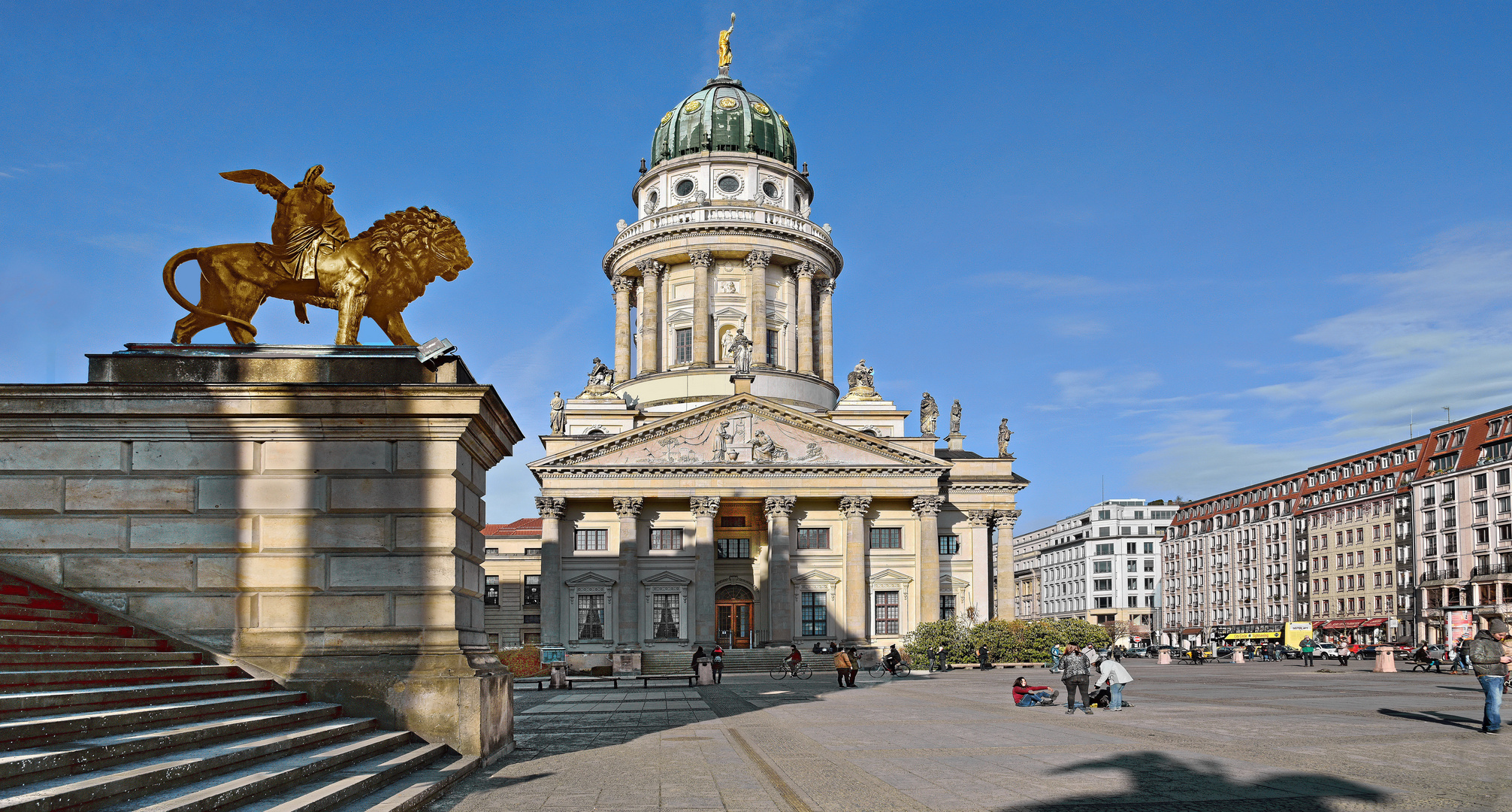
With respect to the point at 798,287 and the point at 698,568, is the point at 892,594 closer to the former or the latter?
the point at 698,568

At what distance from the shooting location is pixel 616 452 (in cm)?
6850

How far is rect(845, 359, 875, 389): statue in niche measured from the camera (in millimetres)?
79938

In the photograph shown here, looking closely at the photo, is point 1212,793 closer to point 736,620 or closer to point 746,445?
point 746,445

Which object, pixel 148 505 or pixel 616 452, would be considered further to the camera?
pixel 616 452

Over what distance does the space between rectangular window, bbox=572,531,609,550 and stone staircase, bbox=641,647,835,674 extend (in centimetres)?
751

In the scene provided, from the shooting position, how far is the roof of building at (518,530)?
83.6 metres

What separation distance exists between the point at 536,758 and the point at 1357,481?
111 m

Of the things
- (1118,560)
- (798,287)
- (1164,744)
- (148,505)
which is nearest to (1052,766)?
(1164,744)

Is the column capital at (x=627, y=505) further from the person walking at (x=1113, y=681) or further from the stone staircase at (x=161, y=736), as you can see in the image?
the stone staircase at (x=161, y=736)

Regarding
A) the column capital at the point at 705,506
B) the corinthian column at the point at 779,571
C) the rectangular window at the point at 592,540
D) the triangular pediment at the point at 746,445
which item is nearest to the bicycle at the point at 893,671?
the corinthian column at the point at 779,571

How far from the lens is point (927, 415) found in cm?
7331

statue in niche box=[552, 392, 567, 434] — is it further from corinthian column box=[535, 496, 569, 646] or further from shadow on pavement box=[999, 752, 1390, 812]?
shadow on pavement box=[999, 752, 1390, 812]

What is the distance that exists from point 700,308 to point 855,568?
20.9m

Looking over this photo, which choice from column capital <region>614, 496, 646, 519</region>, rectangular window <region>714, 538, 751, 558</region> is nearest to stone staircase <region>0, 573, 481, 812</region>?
column capital <region>614, 496, 646, 519</region>
